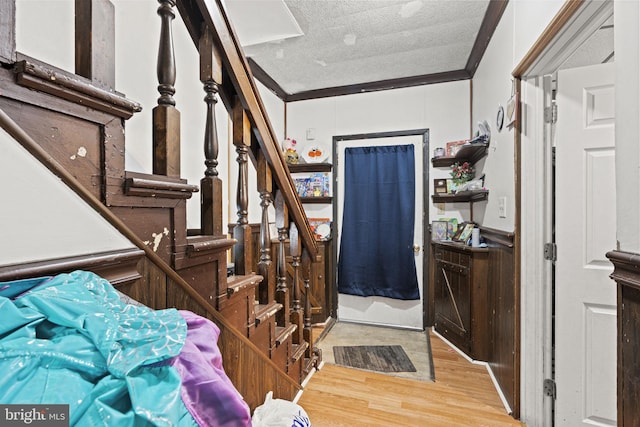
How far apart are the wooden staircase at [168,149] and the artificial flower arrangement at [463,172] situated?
2158mm

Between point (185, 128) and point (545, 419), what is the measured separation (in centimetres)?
279

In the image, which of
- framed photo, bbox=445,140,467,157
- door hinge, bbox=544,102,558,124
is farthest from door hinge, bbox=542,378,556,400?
framed photo, bbox=445,140,467,157

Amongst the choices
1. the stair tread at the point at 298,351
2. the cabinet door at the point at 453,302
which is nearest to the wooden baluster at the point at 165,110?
the stair tread at the point at 298,351

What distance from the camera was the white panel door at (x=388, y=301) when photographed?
3094 millimetres

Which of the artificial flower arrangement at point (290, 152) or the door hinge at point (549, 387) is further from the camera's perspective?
the artificial flower arrangement at point (290, 152)

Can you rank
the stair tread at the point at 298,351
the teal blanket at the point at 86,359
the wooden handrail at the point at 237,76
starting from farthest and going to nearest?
1. the stair tread at the point at 298,351
2. the wooden handrail at the point at 237,76
3. the teal blanket at the point at 86,359

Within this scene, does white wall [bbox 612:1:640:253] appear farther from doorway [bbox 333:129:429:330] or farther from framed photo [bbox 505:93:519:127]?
doorway [bbox 333:129:429:330]

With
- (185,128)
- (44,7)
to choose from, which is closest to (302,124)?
(185,128)

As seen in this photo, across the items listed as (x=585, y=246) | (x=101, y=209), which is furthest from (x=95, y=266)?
(x=585, y=246)

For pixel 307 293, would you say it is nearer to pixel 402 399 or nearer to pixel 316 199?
pixel 402 399

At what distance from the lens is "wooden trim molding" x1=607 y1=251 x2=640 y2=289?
0.79 metres

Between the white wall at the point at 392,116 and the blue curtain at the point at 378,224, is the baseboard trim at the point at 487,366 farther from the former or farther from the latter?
the white wall at the point at 392,116

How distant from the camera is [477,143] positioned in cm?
236

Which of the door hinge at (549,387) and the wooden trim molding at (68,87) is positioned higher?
the wooden trim molding at (68,87)
